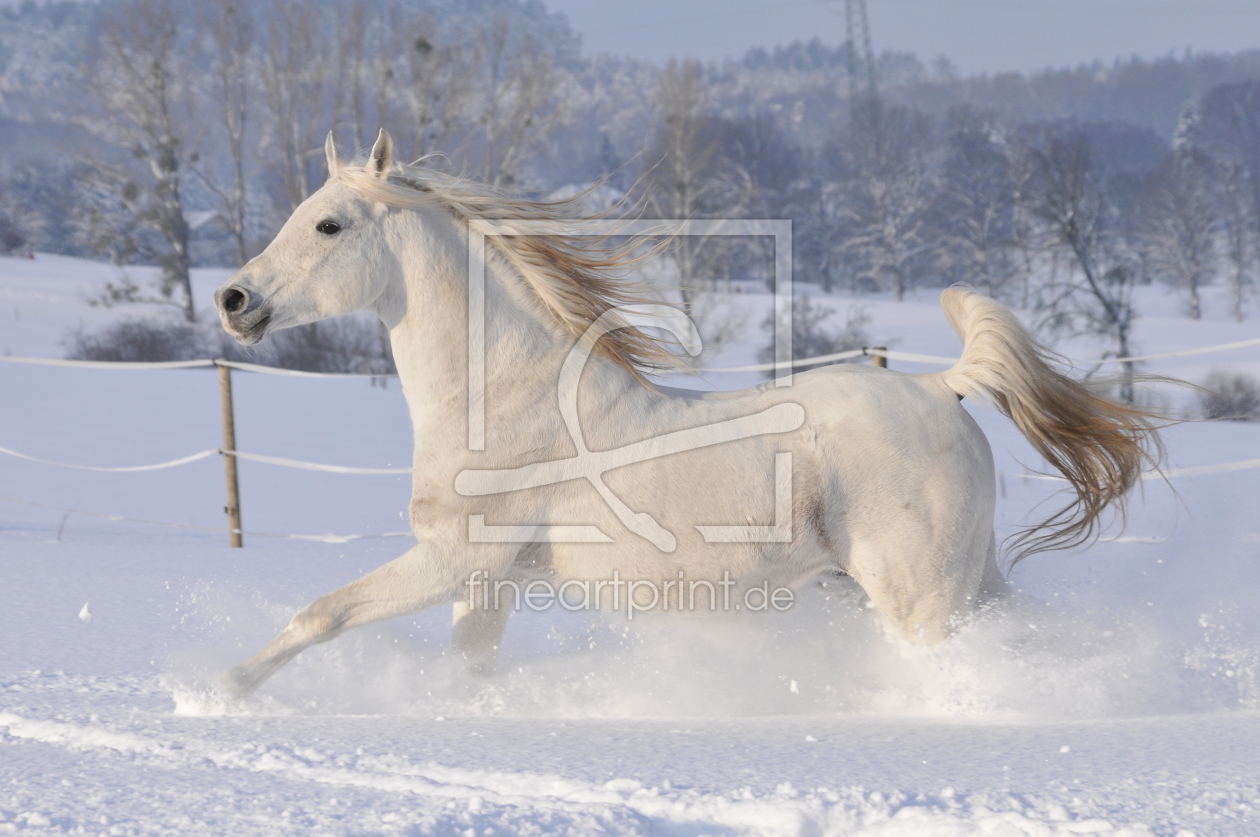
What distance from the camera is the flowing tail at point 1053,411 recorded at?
306cm

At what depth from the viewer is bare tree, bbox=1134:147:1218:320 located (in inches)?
1511

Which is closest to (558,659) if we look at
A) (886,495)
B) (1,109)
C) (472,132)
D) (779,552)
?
(779,552)

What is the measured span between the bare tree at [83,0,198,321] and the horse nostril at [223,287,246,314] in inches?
888

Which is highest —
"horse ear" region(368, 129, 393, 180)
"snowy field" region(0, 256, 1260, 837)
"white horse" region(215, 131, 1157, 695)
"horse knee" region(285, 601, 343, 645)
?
"horse ear" region(368, 129, 393, 180)

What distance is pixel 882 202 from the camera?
4441cm

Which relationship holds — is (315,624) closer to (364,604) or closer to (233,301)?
(364,604)

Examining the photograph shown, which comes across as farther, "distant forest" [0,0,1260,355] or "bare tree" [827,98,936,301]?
"bare tree" [827,98,936,301]

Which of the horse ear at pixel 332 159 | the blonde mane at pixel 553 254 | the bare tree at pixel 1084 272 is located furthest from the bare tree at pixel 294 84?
the blonde mane at pixel 553 254

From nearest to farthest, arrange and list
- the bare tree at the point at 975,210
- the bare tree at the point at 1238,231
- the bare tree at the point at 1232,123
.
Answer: the bare tree at the point at 1238,231, the bare tree at the point at 975,210, the bare tree at the point at 1232,123

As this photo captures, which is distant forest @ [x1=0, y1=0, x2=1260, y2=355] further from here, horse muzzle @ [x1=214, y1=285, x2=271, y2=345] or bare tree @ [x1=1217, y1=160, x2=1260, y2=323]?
horse muzzle @ [x1=214, y1=285, x2=271, y2=345]

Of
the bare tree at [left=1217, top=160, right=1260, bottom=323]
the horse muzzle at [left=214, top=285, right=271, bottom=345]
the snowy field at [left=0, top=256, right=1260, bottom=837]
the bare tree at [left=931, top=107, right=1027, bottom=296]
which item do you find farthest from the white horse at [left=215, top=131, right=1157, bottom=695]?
the bare tree at [left=1217, top=160, right=1260, bottom=323]

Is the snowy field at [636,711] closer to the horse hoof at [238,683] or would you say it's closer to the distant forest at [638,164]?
the horse hoof at [238,683]

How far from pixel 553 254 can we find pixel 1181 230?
42074 millimetres

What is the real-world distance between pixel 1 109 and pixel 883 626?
12990cm
